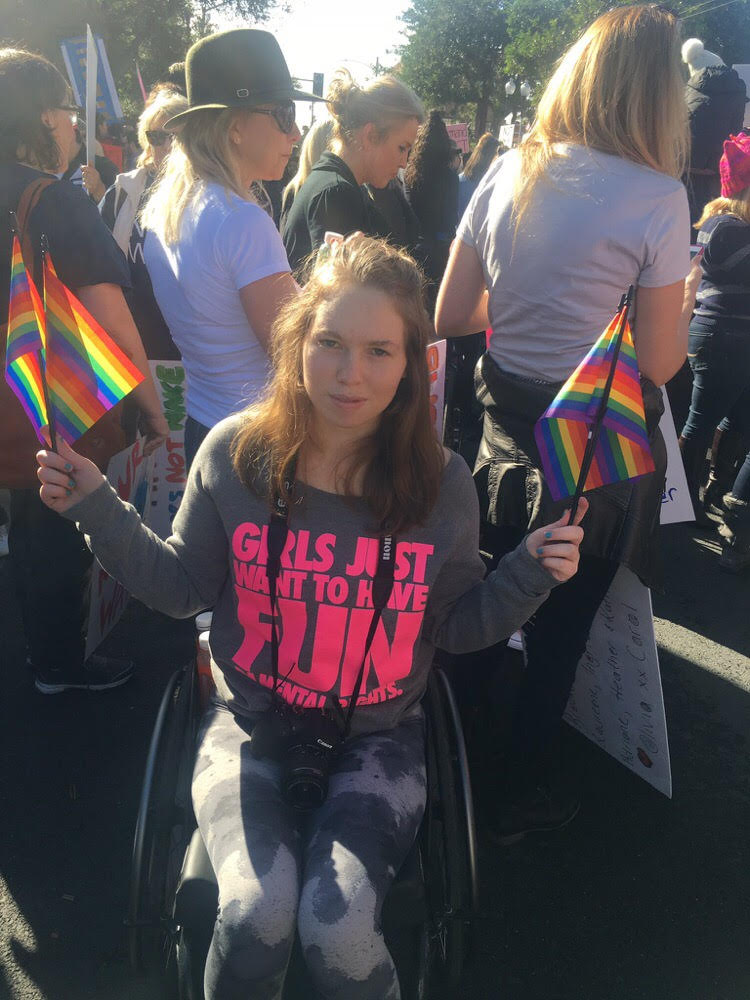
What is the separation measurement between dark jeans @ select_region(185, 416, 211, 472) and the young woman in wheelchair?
74 centimetres

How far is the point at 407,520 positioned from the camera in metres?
1.79

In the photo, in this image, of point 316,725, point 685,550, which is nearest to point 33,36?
point 685,550

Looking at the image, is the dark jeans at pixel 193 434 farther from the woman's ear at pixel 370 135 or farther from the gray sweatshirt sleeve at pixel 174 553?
the woman's ear at pixel 370 135

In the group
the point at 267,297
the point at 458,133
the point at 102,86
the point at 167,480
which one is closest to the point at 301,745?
the point at 267,297

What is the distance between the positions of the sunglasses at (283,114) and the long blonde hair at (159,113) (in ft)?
4.26

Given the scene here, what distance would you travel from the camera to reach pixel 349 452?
185 cm

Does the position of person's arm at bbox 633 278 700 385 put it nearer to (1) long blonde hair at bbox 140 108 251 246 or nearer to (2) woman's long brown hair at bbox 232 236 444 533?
(2) woman's long brown hair at bbox 232 236 444 533

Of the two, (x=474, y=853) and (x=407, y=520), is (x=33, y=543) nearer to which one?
(x=407, y=520)

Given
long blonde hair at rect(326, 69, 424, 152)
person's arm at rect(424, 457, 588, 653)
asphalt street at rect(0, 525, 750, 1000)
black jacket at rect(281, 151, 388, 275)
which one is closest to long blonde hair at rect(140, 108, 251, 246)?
black jacket at rect(281, 151, 388, 275)

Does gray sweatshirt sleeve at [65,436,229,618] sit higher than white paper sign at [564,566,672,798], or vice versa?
gray sweatshirt sleeve at [65,436,229,618]

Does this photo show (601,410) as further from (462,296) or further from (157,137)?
(157,137)

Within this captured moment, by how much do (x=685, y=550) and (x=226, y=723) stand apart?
3.39m

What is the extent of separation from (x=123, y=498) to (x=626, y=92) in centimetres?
198

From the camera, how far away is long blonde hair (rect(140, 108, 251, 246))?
2363 millimetres
